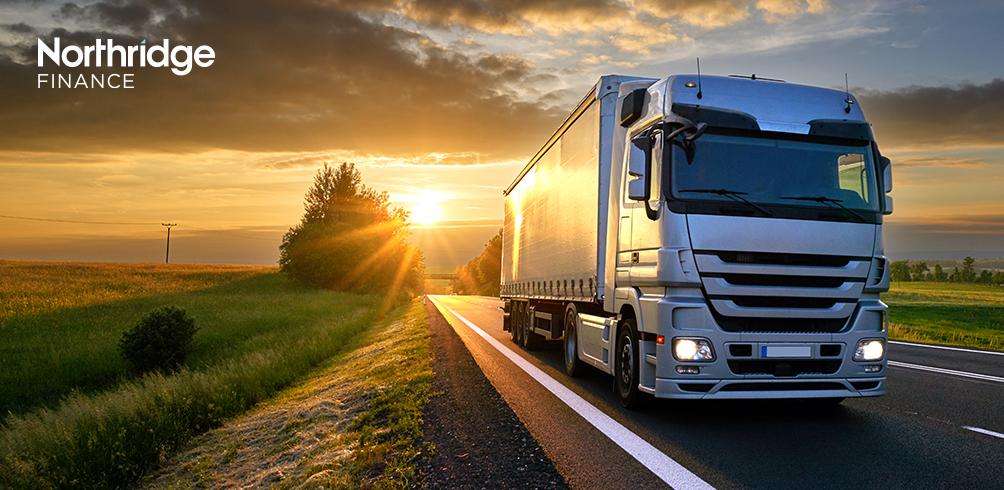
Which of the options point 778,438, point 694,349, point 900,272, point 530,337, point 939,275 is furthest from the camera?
point 939,275

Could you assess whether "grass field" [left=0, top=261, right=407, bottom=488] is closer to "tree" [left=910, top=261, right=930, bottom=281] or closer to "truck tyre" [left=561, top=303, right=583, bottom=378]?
"truck tyre" [left=561, top=303, right=583, bottom=378]

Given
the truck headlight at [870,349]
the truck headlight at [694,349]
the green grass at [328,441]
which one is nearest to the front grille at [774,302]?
the truck headlight at [694,349]

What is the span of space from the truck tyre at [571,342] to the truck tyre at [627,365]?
2.17 metres

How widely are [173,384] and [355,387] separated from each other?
4171 mm

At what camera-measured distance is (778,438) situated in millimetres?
5551

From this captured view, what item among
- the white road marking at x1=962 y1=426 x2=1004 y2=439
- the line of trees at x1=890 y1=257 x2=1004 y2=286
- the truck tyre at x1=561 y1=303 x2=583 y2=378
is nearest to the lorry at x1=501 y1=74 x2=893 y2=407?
the white road marking at x1=962 y1=426 x2=1004 y2=439

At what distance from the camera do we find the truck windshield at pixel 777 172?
239 inches

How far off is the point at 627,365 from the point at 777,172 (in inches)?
104

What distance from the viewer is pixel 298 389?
11805 millimetres

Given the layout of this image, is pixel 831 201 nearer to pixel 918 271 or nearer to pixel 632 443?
pixel 632 443

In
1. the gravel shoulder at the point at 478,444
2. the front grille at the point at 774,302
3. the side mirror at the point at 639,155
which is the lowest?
the gravel shoulder at the point at 478,444

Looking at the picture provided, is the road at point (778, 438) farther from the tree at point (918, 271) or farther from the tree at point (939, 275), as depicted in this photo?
the tree at point (939, 275)

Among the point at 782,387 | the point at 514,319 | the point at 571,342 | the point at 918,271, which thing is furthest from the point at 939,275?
the point at 782,387

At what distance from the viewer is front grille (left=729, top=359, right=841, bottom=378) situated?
5.89 m
